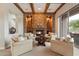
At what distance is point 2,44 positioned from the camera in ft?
16.3

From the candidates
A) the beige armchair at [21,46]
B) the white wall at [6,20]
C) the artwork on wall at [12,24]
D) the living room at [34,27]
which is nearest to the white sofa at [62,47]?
the living room at [34,27]

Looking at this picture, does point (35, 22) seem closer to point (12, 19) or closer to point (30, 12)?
point (30, 12)

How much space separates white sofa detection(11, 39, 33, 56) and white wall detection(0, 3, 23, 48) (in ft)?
1.48

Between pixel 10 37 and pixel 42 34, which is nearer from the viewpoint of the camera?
pixel 10 37

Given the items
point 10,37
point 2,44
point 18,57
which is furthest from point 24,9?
point 18,57

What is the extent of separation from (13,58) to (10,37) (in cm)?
135

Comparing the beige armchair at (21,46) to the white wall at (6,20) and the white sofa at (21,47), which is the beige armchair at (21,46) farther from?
the white wall at (6,20)

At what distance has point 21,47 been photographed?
194 inches

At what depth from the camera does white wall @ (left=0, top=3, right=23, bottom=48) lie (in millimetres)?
4938

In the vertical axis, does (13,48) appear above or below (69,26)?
below

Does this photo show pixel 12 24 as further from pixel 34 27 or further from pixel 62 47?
pixel 62 47

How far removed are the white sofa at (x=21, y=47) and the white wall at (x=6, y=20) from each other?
1.48 feet

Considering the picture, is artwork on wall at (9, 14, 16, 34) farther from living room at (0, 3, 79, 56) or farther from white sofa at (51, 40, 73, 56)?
white sofa at (51, 40, 73, 56)

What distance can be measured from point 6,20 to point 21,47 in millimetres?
1301
